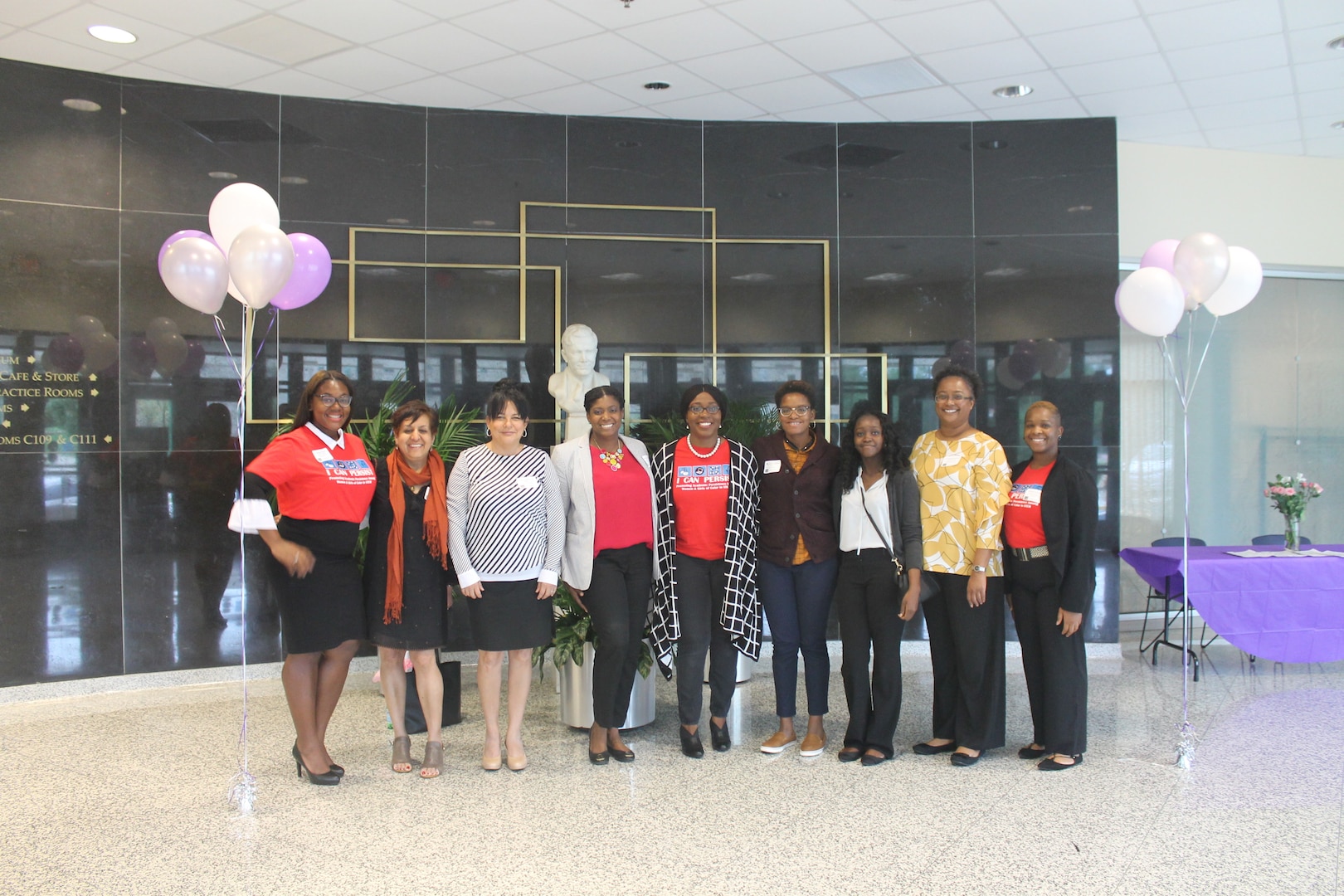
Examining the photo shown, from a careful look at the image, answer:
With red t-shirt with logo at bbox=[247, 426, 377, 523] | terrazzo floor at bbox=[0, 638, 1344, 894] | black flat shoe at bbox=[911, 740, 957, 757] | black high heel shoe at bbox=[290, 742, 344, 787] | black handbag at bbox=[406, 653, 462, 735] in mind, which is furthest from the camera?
black handbag at bbox=[406, 653, 462, 735]

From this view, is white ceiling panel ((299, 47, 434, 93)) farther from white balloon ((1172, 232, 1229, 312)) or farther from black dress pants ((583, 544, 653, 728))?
white balloon ((1172, 232, 1229, 312))

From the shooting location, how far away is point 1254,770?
407 cm

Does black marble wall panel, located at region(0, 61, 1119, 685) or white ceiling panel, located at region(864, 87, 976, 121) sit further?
white ceiling panel, located at region(864, 87, 976, 121)

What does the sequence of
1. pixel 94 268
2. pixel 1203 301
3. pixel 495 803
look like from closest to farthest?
pixel 495 803, pixel 1203 301, pixel 94 268

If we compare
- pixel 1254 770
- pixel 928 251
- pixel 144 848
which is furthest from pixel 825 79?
pixel 144 848

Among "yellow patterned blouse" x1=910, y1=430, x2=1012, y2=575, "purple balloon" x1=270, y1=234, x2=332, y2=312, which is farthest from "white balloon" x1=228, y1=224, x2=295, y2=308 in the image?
"yellow patterned blouse" x1=910, y1=430, x2=1012, y2=575

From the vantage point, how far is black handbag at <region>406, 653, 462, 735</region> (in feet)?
14.8

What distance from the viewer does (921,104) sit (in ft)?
20.3

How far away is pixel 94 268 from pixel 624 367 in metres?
3.13

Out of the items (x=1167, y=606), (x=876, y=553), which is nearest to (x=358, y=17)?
(x=876, y=553)

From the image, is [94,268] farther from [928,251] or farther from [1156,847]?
[1156,847]

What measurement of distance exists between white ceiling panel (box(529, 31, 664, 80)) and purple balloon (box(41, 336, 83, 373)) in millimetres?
3036

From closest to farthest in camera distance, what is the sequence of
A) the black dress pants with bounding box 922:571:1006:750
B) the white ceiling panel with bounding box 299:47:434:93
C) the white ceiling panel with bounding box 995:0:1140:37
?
the black dress pants with bounding box 922:571:1006:750 → the white ceiling panel with bounding box 995:0:1140:37 → the white ceiling panel with bounding box 299:47:434:93

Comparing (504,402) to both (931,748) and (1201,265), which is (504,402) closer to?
(931,748)
